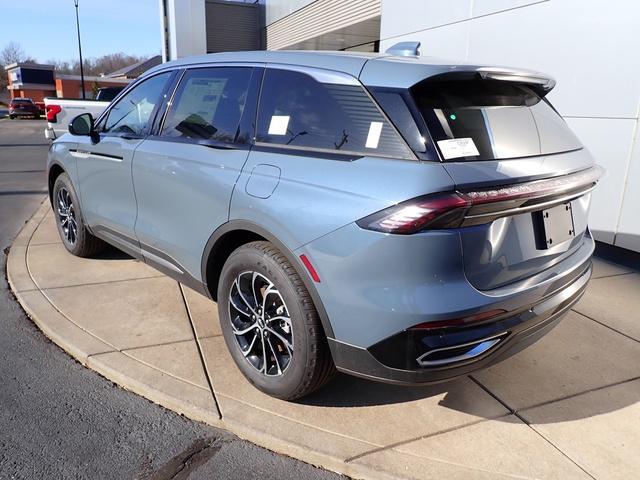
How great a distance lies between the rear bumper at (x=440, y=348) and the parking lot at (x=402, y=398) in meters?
0.45

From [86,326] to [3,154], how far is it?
13.4 metres

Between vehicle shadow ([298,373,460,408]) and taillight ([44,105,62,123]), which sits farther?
taillight ([44,105,62,123])

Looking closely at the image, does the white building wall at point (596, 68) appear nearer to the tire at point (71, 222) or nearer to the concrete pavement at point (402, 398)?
the concrete pavement at point (402, 398)

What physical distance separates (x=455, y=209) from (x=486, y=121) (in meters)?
0.62

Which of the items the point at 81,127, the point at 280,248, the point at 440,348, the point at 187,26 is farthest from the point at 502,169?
the point at 187,26

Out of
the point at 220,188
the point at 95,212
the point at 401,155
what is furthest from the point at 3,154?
the point at 401,155

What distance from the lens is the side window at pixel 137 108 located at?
3.90 metres

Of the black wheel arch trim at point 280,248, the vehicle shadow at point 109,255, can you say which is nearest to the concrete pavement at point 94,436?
the black wheel arch trim at point 280,248

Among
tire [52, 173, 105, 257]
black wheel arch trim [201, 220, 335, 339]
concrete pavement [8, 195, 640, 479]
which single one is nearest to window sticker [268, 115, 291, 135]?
black wheel arch trim [201, 220, 335, 339]

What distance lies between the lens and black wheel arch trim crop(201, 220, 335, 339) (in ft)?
8.07

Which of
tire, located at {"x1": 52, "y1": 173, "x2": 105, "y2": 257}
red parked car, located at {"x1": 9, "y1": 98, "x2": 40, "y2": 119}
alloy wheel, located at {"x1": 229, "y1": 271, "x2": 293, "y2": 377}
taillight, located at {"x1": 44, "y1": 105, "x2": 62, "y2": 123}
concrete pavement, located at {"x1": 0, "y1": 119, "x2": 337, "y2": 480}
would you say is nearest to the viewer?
concrete pavement, located at {"x1": 0, "y1": 119, "x2": 337, "y2": 480}

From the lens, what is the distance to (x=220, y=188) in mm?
2980

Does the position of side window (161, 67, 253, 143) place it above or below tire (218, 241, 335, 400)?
above

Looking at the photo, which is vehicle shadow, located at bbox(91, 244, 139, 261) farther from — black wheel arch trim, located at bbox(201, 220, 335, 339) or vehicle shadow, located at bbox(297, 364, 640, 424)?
vehicle shadow, located at bbox(297, 364, 640, 424)
